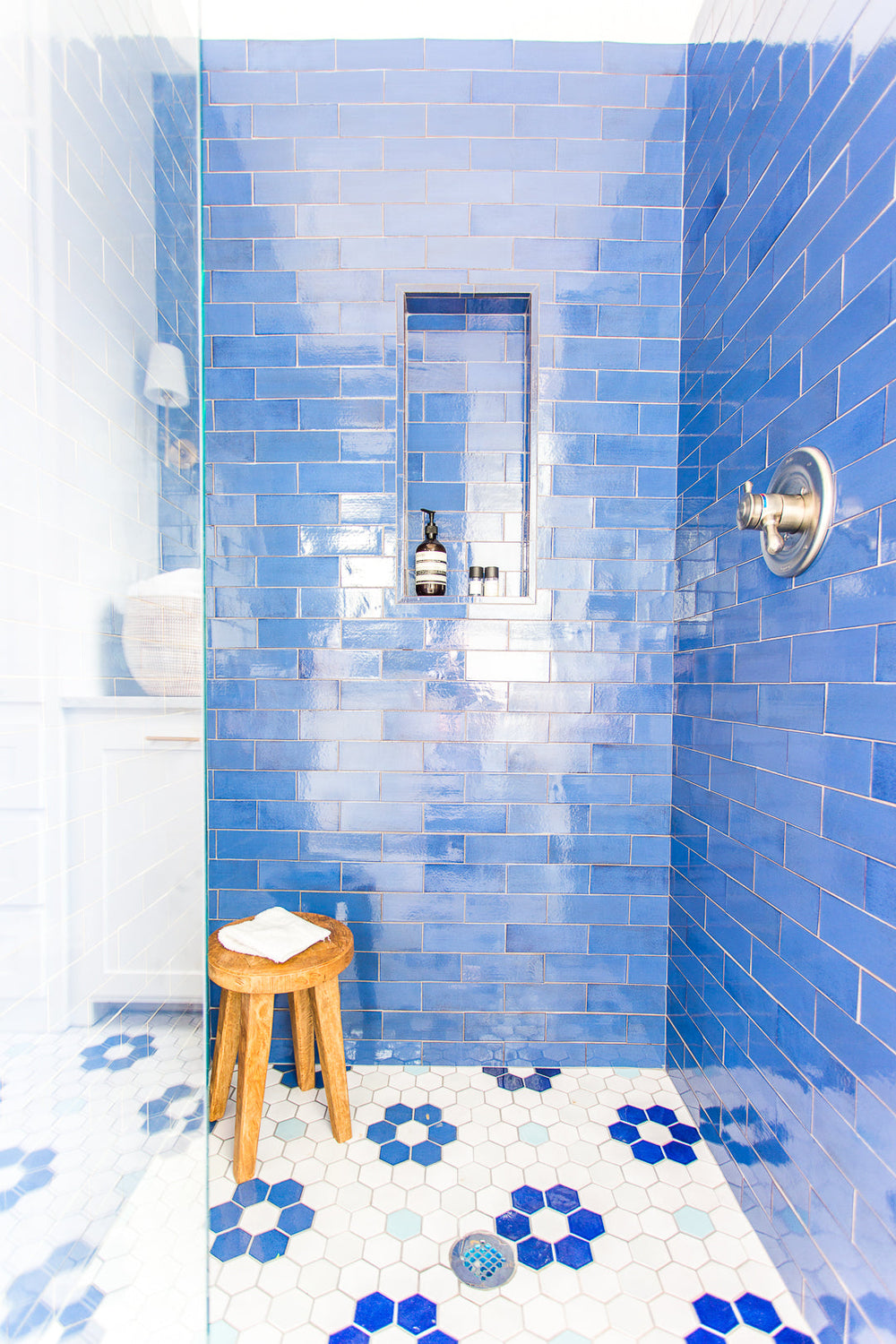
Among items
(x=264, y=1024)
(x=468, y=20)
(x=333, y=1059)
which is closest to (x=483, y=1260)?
(x=333, y=1059)

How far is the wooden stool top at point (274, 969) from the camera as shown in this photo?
4.31 feet

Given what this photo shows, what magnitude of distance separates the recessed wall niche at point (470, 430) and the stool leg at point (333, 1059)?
3.34 ft

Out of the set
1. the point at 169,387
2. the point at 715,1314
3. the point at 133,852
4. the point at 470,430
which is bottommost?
the point at 715,1314

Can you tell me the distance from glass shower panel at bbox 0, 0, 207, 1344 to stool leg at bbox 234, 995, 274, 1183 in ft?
1.43

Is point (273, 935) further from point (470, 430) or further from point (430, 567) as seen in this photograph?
point (470, 430)

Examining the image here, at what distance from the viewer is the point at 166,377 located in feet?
2.71

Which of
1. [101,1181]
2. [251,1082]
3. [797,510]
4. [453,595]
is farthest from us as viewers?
[453,595]

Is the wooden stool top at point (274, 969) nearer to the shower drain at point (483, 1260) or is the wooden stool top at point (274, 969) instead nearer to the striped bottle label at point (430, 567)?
the shower drain at point (483, 1260)

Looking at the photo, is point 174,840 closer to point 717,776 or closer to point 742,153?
point 717,776

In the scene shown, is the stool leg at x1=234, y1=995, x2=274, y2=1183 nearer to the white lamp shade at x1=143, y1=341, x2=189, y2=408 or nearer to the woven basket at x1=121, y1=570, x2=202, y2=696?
the woven basket at x1=121, y1=570, x2=202, y2=696

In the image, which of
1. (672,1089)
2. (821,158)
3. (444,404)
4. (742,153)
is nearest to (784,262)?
(821,158)

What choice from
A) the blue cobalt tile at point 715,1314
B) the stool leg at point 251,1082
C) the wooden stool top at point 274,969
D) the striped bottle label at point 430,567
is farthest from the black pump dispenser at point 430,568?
the blue cobalt tile at point 715,1314

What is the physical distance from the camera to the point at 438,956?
5.63 feet

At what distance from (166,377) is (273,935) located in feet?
3.70
